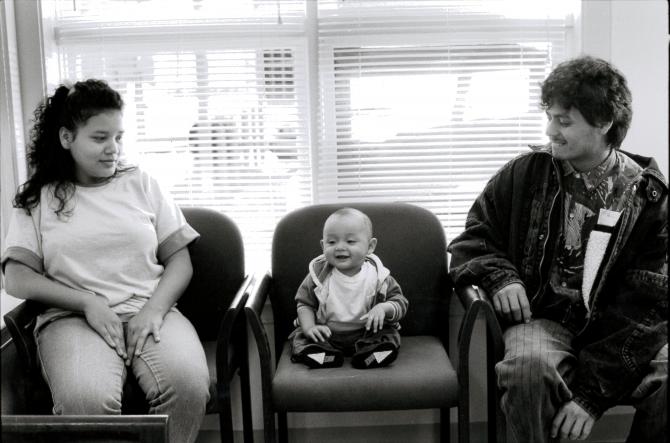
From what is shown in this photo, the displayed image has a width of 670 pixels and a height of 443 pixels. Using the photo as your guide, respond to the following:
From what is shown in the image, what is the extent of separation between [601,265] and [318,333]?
85cm

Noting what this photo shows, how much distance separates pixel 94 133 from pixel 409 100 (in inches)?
45.5

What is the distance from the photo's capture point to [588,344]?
2057 mm

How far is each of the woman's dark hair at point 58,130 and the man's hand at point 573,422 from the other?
153 centimetres

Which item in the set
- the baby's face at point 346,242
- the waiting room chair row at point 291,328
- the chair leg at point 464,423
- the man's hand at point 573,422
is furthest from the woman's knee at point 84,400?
the man's hand at point 573,422

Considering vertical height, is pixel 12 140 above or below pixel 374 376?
above

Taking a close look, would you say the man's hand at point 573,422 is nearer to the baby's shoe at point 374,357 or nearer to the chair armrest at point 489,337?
the chair armrest at point 489,337

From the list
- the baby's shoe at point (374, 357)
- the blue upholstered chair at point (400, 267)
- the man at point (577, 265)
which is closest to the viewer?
the man at point (577, 265)

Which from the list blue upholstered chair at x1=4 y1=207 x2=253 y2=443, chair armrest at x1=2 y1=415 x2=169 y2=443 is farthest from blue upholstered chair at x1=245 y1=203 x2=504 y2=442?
chair armrest at x1=2 y1=415 x2=169 y2=443

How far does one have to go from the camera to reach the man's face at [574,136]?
2111 millimetres

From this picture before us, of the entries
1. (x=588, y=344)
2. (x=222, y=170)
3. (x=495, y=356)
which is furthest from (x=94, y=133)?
(x=588, y=344)

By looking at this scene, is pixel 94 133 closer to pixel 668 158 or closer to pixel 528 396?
pixel 528 396

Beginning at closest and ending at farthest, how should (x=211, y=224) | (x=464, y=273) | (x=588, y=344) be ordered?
(x=588, y=344) → (x=464, y=273) → (x=211, y=224)

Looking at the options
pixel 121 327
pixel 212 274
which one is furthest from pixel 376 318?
pixel 121 327

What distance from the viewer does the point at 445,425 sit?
96.4 inches
